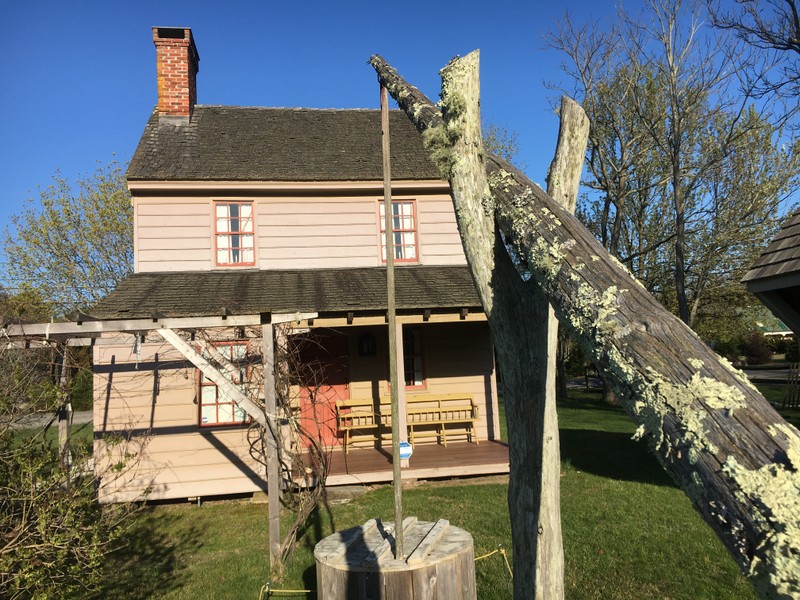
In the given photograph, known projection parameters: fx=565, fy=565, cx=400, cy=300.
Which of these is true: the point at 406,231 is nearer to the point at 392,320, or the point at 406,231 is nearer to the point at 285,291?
the point at 285,291

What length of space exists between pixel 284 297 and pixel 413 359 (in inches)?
150

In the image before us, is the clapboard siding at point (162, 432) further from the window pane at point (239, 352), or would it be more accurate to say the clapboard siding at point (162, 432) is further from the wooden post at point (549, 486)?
the wooden post at point (549, 486)

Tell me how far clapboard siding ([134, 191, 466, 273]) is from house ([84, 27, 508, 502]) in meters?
0.03

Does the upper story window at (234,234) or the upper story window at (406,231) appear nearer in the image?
the upper story window at (234,234)

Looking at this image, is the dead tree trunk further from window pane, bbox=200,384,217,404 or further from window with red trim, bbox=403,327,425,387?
window with red trim, bbox=403,327,425,387

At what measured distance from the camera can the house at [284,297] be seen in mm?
9633

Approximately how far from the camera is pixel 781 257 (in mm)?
6008

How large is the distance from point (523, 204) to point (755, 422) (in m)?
0.96

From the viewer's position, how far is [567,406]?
2156 cm

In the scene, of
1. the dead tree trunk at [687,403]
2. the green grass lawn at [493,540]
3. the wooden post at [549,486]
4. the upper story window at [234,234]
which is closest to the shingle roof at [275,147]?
the upper story window at [234,234]

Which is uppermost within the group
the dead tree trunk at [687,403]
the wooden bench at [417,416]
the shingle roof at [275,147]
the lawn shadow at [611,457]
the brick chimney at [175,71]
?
the brick chimney at [175,71]

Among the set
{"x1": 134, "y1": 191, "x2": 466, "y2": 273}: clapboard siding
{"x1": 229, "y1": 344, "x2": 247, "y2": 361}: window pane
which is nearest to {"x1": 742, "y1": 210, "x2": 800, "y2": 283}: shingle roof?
{"x1": 134, "y1": 191, "x2": 466, "y2": 273}: clapboard siding

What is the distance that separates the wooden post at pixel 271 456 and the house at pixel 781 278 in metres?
5.43

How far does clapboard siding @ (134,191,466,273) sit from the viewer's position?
11008 millimetres
